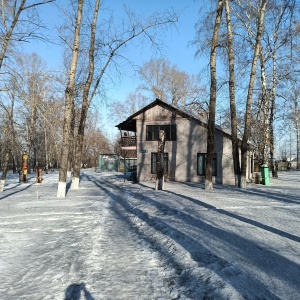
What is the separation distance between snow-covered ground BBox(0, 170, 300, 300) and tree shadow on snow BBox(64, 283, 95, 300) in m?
0.01

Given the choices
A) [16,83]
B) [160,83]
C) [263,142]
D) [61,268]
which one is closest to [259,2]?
[263,142]

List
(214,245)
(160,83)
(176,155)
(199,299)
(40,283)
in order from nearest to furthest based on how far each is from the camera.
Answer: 1. (199,299)
2. (40,283)
3. (214,245)
4. (176,155)
5. (160,83)

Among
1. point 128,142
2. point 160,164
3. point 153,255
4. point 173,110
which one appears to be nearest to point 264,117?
point 173,110

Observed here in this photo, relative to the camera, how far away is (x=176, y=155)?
24.5 meters

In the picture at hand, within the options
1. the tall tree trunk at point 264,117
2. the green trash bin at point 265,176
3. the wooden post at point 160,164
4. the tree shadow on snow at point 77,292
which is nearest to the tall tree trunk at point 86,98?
the wooden post at point 160,164

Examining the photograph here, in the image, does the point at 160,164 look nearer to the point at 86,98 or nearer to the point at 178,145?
the point at 86,98

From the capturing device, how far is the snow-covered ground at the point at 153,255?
3.78 meters

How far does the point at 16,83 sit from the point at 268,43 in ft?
60.8

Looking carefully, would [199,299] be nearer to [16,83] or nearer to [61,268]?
[61,268]

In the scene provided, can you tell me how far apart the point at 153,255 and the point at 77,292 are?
1.74 m

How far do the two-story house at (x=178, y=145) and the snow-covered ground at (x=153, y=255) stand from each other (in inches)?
578

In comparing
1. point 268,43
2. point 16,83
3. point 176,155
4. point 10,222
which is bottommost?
point 10,222

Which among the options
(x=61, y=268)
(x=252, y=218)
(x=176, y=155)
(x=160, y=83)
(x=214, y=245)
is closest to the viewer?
(x=61, y=268)

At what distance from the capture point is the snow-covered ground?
3.78 metres
